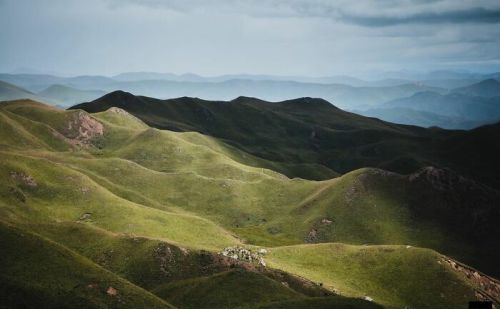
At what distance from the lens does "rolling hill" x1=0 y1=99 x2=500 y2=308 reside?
211 ft

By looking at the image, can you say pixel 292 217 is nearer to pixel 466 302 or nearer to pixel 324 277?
pixel 324 277

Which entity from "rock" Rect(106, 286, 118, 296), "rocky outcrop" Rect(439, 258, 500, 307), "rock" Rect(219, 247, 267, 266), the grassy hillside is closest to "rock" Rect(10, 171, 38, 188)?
"rock" Rect(219, 247, 267, 266)

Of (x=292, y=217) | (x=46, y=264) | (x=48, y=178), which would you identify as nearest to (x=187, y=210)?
(x=292, y=217)

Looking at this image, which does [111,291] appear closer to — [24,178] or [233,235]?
[24,178]

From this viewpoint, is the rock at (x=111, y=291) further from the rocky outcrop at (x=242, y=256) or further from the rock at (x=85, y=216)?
the rock at (x=85, y=216)

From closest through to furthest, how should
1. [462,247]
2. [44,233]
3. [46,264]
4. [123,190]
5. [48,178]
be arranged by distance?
[46,264] → [44,233] → [48,178] → [462,247] → [123,190]

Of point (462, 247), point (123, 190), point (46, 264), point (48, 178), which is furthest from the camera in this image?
point (123, 190)

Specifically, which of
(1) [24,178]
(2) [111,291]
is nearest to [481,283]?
(2) [111,291]

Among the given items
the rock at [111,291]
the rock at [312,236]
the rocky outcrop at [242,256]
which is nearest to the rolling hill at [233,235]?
the rock at [111,291]

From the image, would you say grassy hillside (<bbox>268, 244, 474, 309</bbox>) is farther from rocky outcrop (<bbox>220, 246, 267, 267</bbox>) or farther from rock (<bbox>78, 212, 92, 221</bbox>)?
rock (<bbox>78, 212, 92, 221</bbox>)

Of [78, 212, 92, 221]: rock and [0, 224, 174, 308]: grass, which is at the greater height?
[0, 224, 174, 308]: grass

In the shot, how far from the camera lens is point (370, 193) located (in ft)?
510

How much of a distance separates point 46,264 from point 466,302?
245 ft

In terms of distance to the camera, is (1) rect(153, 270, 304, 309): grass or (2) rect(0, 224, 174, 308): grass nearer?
(2) rect(0, 224, 174, 308): grass
